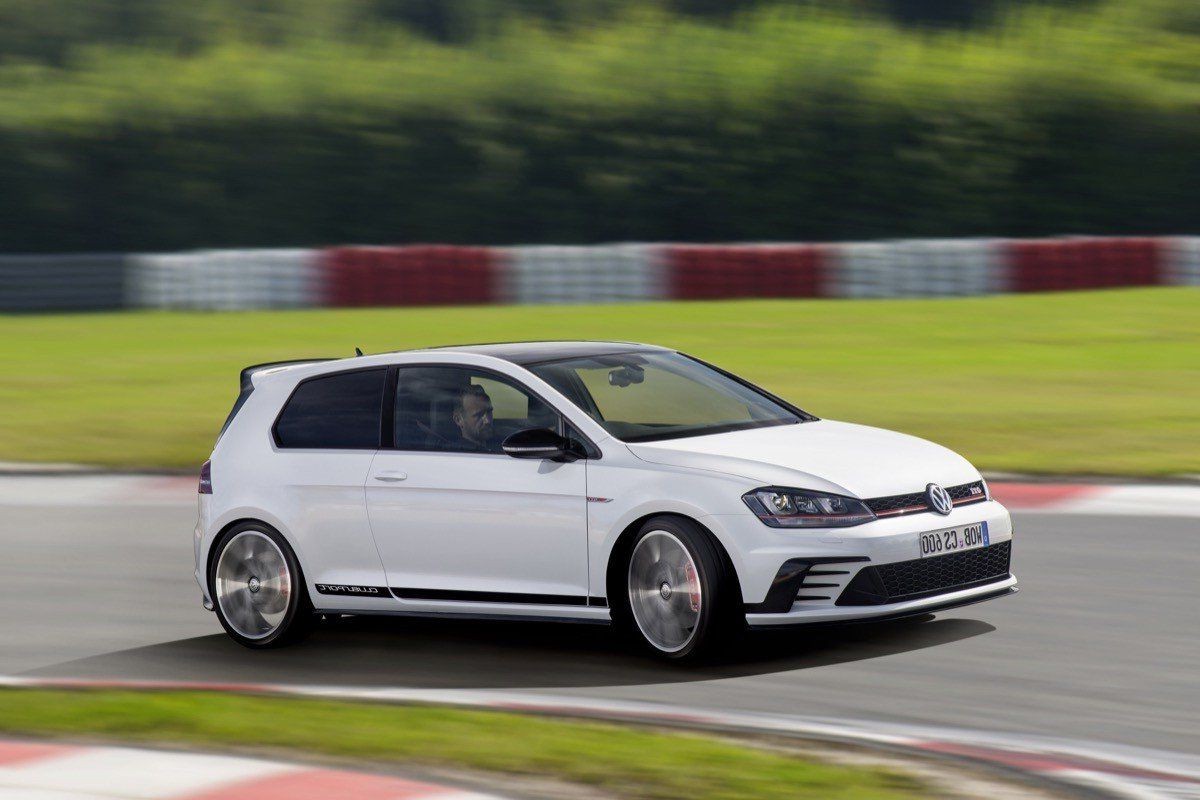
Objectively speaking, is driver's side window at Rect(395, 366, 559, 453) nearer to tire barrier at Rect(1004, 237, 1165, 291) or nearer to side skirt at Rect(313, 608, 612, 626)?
side skirt at Rect(313, 608, 612, 626)

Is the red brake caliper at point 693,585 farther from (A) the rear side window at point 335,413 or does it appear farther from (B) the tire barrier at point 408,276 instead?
(B) the tire barrier at point 408,276

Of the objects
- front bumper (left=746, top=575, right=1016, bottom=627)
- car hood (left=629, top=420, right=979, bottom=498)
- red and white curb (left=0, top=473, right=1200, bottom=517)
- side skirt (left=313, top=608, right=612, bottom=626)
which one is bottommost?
red and white curb (left=0, top=473, right=1200, bottom=517)

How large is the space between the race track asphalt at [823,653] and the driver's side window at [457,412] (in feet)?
2.95

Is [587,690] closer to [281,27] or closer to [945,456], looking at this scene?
[945,456]

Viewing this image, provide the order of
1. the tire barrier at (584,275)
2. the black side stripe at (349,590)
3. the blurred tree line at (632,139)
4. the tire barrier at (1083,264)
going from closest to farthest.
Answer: the black side stripe at (349,590) → the tire barrier at (1083,264) → the tire barrier at (584,275) → the blurred tree line at (632,139)

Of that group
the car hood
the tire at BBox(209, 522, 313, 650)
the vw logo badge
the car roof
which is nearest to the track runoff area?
the tire at BBox(209, 522, 313, 650)

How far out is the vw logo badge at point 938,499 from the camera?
8.09 metres

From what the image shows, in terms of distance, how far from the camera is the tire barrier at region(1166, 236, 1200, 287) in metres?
30.3

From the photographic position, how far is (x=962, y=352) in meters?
→ 23.0

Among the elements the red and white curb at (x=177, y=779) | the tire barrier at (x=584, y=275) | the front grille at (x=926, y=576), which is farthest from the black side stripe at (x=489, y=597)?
the tire barrier at (x=584, y=275)

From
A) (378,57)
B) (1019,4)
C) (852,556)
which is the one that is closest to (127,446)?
(852,556)

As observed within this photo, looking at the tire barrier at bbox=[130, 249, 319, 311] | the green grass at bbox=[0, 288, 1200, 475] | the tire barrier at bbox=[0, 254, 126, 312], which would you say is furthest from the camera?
the tire barrier at bbox=[0, 254, 126, 312]

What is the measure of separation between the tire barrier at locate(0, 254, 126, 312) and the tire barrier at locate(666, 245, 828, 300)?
9483 mm

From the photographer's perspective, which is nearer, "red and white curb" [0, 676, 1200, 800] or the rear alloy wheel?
"red and white curb" [0, 676, 1200, 800]
